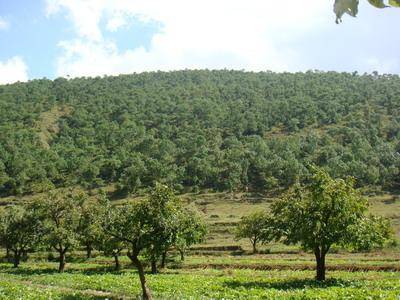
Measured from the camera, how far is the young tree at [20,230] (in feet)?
198

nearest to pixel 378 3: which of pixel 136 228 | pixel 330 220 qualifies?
pixel 136 228

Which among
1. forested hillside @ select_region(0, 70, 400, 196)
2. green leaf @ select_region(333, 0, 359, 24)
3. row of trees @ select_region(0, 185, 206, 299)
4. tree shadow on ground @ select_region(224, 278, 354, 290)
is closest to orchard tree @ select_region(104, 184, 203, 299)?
row of trees @ select_region(0, 185, 206, 299)

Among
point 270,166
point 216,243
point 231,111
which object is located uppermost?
point 231,111

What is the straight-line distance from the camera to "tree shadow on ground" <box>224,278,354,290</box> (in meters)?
32.1

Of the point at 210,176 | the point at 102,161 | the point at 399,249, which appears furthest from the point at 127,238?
the point at 102,161

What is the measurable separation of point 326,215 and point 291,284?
218 inches

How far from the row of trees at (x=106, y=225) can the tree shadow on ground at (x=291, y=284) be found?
573 centimetres

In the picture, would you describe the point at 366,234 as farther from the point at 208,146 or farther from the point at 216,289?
the point at 208,146

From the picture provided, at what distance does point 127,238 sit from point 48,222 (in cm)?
3228

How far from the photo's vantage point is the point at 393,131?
163 metres

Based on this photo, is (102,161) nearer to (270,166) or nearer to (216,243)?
(270,166)

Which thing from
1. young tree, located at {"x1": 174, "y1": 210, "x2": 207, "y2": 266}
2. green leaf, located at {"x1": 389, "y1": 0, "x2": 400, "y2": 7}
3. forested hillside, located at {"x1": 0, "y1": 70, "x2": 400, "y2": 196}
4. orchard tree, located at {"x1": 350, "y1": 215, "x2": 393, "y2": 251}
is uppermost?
forested hillside, located at {"x1": 0, "y1": 70, "x2": 400, "y2": 196}

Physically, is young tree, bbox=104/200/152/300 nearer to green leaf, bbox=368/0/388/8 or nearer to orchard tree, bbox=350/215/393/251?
orchard tree, bbox=350/215/393/251

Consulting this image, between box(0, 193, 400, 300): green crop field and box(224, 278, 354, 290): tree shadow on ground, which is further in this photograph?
box(224, 278, 354, 290): tree shadow on ground
